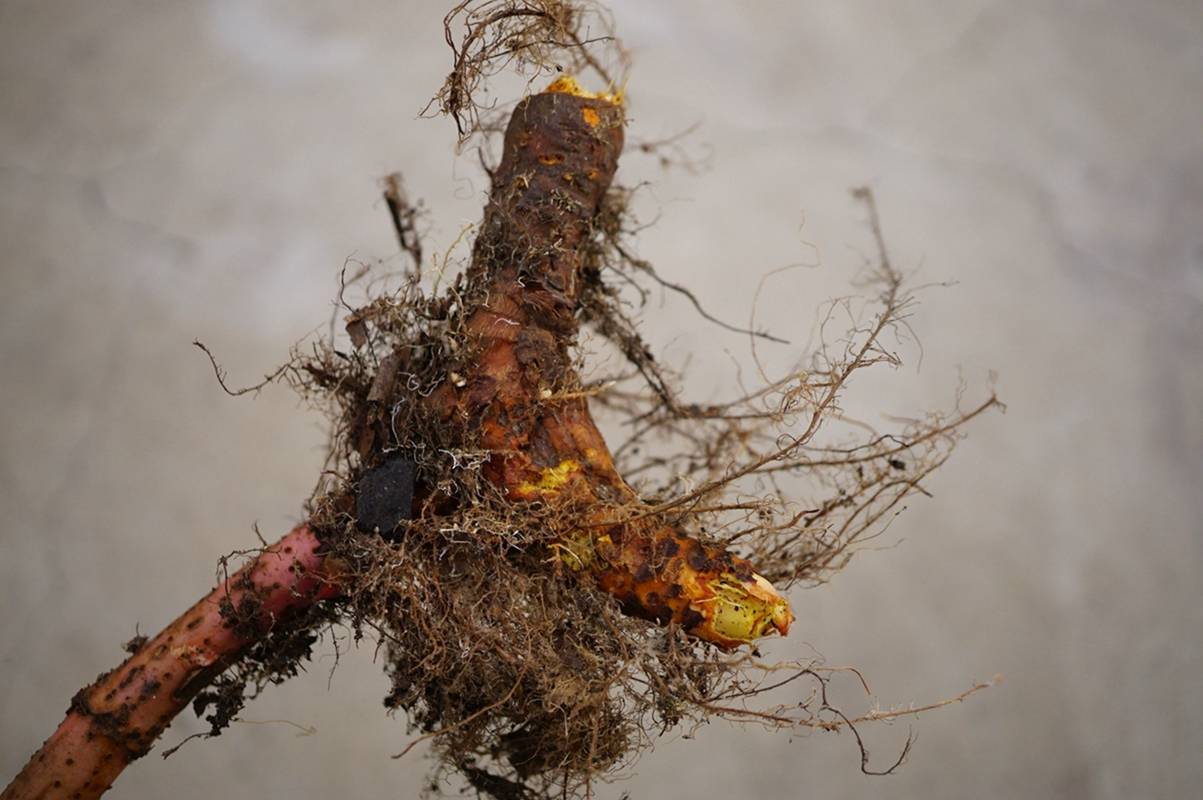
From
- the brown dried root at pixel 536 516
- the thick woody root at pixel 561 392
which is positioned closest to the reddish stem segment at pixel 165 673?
the brown dried root at pixel 536 516

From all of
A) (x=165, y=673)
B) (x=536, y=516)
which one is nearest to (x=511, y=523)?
(x=536, y=516)

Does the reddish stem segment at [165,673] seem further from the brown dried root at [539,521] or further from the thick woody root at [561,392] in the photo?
the thick woody root at [561,392]

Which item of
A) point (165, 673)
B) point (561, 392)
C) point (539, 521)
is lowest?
point (165, 673)

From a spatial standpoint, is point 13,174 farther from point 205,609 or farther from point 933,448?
point 933,448

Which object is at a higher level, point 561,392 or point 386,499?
point 561,392

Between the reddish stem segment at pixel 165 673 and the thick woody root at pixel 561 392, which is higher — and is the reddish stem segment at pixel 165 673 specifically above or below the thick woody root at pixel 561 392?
below

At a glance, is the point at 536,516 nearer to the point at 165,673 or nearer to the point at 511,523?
the point at 511,523

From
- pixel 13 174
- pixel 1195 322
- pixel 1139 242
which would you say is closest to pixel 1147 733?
pixel 1195 322
